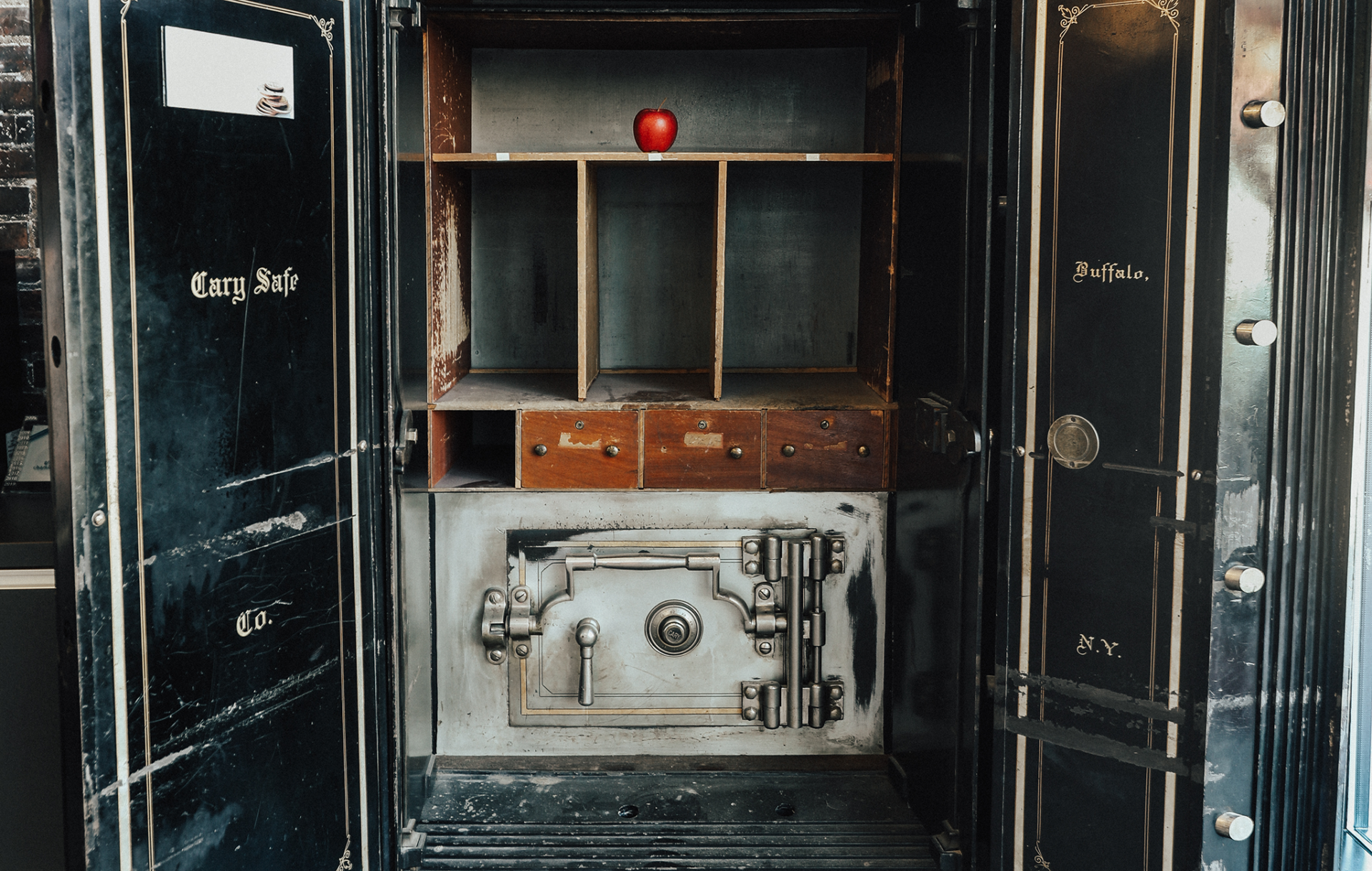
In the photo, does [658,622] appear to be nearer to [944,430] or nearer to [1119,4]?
[944,430]

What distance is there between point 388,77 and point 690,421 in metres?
1.02

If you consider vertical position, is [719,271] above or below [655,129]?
below

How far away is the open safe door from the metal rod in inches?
41.3

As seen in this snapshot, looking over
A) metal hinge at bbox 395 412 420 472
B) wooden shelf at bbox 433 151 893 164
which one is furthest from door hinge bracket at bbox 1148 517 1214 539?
metal hinge at bbox 395 412 420 472

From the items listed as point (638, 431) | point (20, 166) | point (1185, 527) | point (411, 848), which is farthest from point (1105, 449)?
point (20, 166)

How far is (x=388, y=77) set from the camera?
2041 mm

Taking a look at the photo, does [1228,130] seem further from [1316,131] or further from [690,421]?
[690,421]

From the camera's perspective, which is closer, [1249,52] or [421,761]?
[1249,52]

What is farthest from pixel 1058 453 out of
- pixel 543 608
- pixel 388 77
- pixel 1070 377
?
pixel 388 77

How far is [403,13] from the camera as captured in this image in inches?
81.9

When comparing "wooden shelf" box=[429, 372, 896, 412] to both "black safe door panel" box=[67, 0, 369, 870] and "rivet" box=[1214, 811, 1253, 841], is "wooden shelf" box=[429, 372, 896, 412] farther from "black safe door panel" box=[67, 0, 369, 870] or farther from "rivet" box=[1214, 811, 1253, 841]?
"rivet" box=[1214, 811, 1253, 841]

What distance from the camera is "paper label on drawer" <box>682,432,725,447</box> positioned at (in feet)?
8.16

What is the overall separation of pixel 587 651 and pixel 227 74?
1548mm

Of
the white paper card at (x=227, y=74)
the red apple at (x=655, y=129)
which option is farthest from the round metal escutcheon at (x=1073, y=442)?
the white paper card at (x=227, y=74)
